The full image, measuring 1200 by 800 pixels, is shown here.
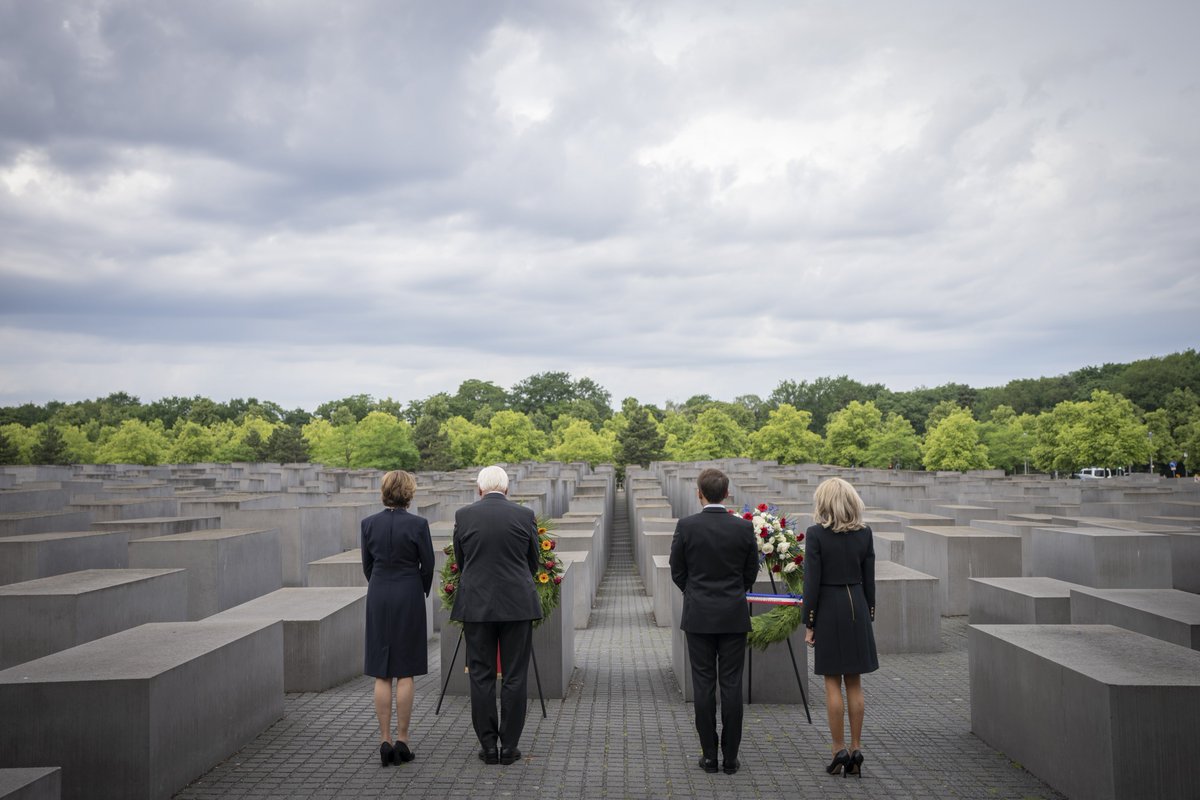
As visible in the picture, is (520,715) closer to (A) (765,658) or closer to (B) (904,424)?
(A) (765,658)

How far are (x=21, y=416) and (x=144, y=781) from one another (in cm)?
13981

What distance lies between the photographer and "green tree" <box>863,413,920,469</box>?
79.3 meters

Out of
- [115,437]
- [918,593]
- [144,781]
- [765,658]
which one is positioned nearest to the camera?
[144,781]

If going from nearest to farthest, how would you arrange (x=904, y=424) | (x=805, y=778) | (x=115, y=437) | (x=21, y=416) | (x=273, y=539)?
(x=805, y=778), (x=273, y=539), (x=115, y=437), (x=904, y=424), (x=21, y=416)

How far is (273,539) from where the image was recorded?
579 inches

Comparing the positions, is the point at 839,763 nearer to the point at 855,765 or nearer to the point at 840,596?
the point at 855,765

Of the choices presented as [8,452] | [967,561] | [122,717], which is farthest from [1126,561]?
[8,452]

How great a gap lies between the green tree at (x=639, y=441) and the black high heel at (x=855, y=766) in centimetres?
7596

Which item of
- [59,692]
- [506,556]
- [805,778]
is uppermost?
[506,556]

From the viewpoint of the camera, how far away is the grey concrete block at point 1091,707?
5070 millimetres

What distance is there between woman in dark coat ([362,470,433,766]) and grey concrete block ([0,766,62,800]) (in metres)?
2.29

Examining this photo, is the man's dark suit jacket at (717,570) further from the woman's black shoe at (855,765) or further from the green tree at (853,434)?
the green tree at (853,434)

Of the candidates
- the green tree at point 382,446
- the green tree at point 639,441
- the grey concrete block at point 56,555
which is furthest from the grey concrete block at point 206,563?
the green tree at point 639,441

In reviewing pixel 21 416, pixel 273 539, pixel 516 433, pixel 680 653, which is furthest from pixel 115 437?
pixel 680 653
